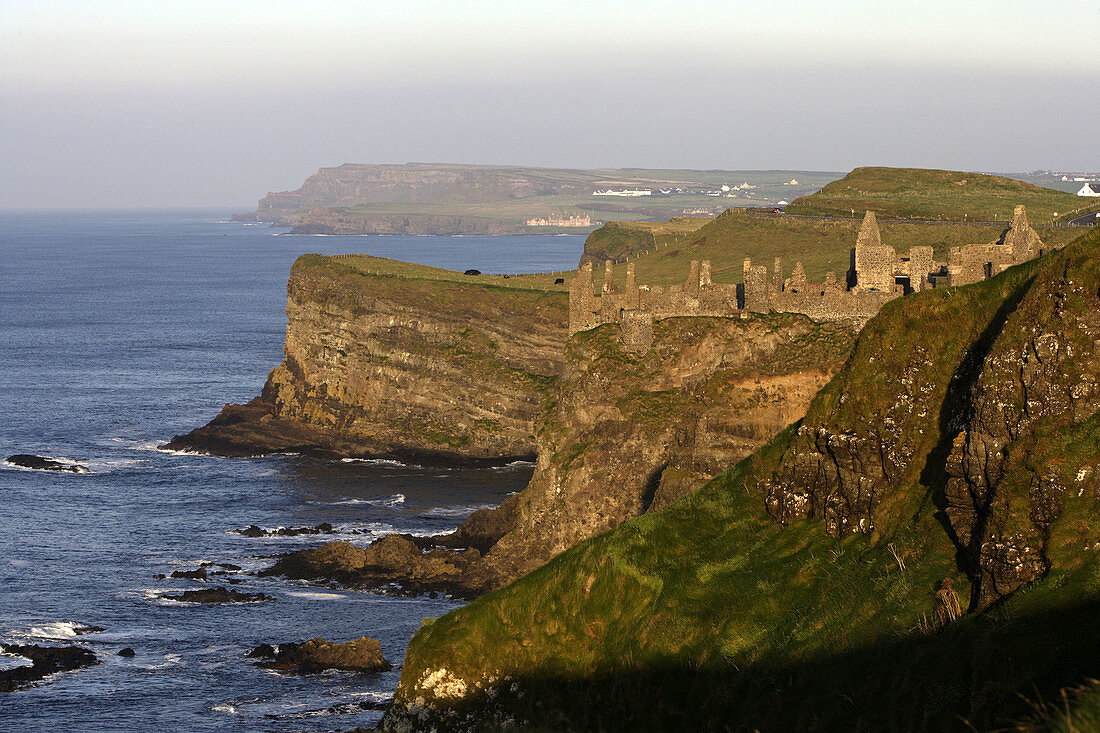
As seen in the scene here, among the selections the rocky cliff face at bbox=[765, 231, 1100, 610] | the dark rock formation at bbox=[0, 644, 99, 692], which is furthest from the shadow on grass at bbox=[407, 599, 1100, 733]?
the dark rock formation at bbox=[0, 644, 99, 692]

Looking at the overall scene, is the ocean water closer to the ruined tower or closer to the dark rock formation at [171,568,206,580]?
the dark rock formation at [171,568,206,580]

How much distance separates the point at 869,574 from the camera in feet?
89.1

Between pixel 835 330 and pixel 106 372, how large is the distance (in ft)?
382

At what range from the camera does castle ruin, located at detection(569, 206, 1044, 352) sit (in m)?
60.6

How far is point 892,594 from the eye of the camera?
85.2 ft

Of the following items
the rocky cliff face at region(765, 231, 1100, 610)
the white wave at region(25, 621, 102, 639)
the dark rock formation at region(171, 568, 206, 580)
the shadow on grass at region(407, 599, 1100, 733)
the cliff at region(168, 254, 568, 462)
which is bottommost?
the white wave at region(25, 621, 102, 639)

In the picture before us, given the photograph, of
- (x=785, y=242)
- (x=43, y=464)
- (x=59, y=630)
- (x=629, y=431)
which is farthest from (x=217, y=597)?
(x=785, y=242)

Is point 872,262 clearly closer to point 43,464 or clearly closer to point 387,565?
point 387,565

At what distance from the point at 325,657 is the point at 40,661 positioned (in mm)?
13510

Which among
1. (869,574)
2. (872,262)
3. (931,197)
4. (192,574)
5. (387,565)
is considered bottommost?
(192,574)

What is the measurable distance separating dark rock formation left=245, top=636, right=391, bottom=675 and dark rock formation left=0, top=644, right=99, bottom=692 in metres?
7.81

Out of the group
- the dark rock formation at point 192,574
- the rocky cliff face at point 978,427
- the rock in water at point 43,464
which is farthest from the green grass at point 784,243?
the rocky cliff face at point 978,427

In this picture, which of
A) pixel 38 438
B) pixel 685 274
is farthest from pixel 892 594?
pixel 38 438

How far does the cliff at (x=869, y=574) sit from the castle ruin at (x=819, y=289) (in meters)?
30.0
